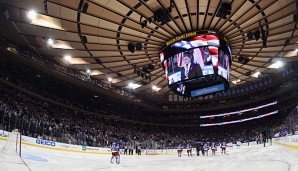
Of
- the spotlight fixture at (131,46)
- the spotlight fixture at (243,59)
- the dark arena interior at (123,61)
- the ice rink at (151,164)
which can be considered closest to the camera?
the ice rink at (151,164)

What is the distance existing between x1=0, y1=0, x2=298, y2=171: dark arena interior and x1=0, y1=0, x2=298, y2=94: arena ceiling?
77 millimetres

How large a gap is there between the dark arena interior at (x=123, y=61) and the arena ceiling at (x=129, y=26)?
0.08 metres

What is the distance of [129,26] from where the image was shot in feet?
64.6

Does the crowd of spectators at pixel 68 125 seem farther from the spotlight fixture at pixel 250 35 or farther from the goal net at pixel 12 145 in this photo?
the spotlight fixture at pixel 250 35

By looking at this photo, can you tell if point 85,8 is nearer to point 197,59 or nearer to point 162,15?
point 162,15

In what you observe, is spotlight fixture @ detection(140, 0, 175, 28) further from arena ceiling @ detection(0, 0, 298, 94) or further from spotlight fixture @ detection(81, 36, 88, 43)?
spotlight fixture @ detection(81, 36, 88, 43)

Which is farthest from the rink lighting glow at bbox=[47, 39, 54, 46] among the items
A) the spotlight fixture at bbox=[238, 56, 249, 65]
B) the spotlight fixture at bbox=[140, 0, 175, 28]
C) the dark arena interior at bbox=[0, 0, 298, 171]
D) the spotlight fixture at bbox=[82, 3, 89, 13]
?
the spotlight fixture at bbox=[238, 56, 249, 65]

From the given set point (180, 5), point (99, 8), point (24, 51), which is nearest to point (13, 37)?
point (24, 51)

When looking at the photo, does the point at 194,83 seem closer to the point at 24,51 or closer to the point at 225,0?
the point at 225,0

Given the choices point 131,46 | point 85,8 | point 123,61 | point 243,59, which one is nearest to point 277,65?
point 243,59

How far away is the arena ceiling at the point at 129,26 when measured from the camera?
17.5 meters

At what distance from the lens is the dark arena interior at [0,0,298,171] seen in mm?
16875

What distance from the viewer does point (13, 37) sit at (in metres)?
25.3

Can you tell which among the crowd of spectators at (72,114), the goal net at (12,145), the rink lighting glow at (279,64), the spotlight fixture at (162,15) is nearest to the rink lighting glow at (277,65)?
the rink lighting glow at (279,64)
